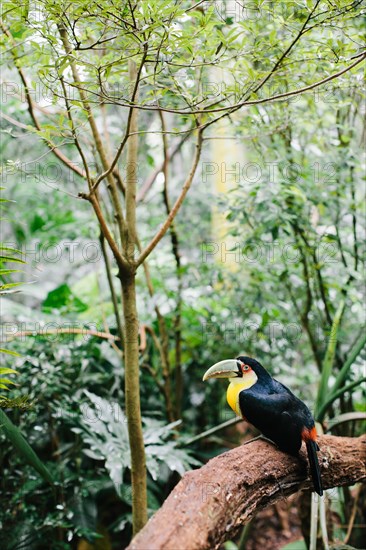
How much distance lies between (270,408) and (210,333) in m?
1.29

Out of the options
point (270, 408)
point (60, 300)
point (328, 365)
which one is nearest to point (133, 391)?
point (270, 408)

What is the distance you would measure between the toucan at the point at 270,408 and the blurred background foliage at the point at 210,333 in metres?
0.49

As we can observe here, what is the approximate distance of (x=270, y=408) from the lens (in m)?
1.46

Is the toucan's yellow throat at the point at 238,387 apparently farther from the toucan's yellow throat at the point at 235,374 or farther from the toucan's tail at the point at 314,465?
the toucan's tail at the point at 314,465

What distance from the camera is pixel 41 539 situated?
2061 mm

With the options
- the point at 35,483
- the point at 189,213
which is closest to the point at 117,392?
the point at 35,483

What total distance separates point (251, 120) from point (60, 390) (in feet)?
4.55

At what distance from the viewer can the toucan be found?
146cm

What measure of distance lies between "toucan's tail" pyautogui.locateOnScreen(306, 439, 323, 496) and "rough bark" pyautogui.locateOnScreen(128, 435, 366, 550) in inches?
2.6

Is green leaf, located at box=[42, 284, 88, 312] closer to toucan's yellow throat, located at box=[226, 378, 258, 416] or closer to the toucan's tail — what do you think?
toucan's yellow throat, located at box=[226, 378, 258, 416]

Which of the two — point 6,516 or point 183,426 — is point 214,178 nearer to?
point 183,426

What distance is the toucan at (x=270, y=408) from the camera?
4.79ft

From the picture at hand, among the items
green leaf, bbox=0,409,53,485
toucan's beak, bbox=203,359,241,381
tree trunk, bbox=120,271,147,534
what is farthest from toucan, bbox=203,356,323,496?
green leaf, bbox=0,409,53,485

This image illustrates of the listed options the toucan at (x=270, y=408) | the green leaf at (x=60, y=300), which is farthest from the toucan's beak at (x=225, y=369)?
the green leaf at (x=60, y=300)
